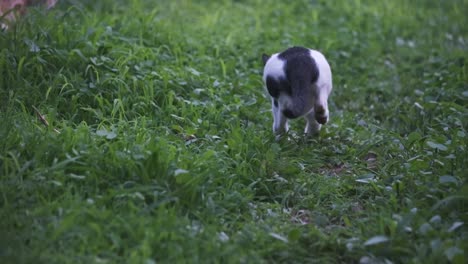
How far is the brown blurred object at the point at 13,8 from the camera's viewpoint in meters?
5.70

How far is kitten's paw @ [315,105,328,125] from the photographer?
4986mm

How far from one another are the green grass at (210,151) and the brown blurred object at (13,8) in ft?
0.56

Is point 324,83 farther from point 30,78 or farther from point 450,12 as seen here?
point 450,12

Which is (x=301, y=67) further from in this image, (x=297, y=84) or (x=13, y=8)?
(x=13, y=8)

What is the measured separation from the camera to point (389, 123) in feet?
19.5

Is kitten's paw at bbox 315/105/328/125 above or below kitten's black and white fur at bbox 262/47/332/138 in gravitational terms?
below

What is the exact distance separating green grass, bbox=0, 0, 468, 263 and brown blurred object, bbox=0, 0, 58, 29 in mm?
171

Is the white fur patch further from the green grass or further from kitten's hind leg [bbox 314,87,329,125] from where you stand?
the green grass

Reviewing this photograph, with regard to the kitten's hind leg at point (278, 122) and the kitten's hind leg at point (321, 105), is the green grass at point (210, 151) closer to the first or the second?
the kitten's hind leg at point (278, 122)

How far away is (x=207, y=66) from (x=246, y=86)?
519 millimetres

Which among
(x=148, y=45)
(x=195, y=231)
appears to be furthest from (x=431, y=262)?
(x=148, y=45)

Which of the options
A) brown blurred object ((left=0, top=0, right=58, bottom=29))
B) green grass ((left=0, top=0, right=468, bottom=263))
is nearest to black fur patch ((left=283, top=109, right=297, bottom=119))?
green grass ((left=0, top=0, right=468, bottom=263))

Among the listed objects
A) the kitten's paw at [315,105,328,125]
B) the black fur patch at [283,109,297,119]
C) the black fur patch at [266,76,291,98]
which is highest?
the black fur patch at [266,76,291,98]

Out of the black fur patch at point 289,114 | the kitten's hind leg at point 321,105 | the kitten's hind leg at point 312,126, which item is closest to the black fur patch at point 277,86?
the black fur patch at point 289,114
